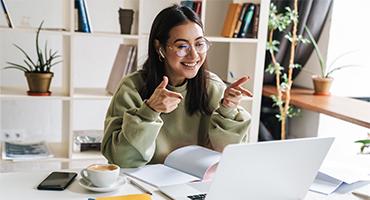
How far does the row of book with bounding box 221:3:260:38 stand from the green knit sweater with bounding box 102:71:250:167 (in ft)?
3.29

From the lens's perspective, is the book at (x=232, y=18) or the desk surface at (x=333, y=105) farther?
the book at (x=232, y=18)

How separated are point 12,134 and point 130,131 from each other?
67.8 inches

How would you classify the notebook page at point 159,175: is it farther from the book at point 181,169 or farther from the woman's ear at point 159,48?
the woman's ear at point 159,48

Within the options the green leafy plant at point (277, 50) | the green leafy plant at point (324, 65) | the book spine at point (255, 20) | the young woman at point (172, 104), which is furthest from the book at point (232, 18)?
the young woman at point (172, 104)

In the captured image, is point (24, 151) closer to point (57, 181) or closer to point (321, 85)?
point (57, 181)

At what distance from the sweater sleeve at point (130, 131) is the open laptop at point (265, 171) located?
296 millimetres

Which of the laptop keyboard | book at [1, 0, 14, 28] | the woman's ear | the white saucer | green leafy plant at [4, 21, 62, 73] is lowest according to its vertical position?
the laptop keyboard

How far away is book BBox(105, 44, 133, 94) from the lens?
9.17 ft

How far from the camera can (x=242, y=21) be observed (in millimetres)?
2914

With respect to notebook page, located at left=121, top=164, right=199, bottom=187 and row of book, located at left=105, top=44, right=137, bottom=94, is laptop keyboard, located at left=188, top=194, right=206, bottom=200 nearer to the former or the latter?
notebook page, located at left=121, top=164, right=199, bottom=187

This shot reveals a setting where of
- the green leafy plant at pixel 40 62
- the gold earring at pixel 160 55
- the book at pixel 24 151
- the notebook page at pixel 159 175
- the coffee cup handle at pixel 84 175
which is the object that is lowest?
the book at pixel 24 151

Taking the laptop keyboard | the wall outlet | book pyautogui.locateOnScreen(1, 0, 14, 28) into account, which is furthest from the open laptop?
the wall outlet

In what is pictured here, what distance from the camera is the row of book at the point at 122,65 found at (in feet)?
9.12

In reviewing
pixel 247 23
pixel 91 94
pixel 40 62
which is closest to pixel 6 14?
pixel 40 62
